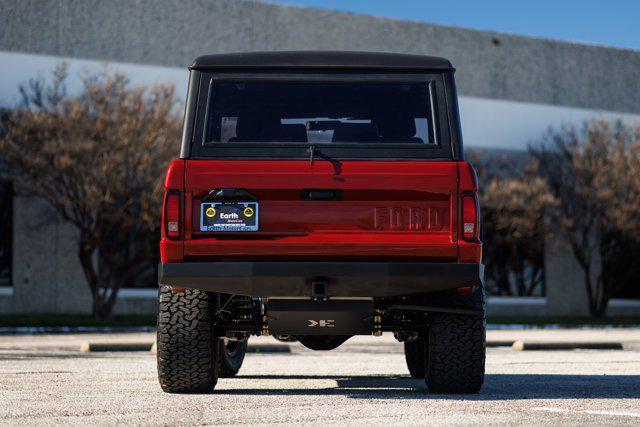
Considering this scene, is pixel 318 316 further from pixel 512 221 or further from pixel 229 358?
pixel 512 221

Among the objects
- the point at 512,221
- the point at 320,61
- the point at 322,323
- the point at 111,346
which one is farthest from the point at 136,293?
the point at 322,323

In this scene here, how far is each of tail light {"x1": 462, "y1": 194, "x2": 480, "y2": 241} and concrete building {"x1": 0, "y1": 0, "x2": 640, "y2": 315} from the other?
2466 cm

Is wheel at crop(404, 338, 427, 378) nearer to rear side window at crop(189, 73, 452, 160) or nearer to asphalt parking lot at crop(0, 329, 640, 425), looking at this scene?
asphalt parking lot at crop(0, 329, 640, 425)

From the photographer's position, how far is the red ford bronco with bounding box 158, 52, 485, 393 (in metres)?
7.96

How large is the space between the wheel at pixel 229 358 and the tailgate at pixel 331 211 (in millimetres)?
2211

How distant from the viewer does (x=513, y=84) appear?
42.2 metres

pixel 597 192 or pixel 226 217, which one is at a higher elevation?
pixel 226 217

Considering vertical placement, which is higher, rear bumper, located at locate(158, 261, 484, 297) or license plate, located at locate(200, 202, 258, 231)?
license plate, located at locate(200, 202, 258, 231)

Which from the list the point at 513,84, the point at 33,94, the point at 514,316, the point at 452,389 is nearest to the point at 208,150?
the point at 452,389

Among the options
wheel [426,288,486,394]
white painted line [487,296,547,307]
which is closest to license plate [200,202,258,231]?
wheel [426,288,486,394]

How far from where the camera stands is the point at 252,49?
37.5 meters

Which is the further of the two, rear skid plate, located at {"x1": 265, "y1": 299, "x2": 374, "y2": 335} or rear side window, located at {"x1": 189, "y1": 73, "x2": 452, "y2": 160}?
rear side window, located at {"x1": 189, "y1": 73, "x2": 452, "y2": 160}

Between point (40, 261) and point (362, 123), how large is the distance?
25.5 m

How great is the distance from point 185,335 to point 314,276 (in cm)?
122
